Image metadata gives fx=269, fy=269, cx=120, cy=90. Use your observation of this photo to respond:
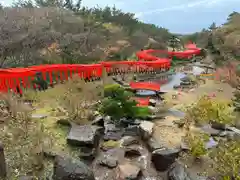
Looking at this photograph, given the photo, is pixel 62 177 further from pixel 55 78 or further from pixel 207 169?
pixel 55 78

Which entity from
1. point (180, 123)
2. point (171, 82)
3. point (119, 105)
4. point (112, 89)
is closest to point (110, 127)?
point (119, 105)

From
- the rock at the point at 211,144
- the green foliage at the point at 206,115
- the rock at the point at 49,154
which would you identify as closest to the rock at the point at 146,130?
the rock at the point at 211,144

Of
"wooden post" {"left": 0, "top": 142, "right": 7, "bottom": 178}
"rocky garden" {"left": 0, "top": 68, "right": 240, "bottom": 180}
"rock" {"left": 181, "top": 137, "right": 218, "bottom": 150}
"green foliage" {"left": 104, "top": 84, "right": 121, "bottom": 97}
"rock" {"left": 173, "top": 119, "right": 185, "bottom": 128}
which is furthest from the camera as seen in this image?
"rock" {"left": 173, "top": 119, "right": 185, "bottom": 128}

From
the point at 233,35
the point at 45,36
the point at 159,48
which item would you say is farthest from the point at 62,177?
the point at 159,48

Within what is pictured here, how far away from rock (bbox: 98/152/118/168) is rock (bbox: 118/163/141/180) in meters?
0.13

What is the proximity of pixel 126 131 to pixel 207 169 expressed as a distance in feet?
6.23

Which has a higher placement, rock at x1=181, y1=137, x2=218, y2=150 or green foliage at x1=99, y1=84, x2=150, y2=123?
green foliage at x1=99, y1=84, x2=150, y2=123

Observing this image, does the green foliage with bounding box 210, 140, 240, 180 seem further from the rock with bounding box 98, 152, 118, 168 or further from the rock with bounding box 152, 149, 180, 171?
the rock with bounding box 98, 152, 118, 168

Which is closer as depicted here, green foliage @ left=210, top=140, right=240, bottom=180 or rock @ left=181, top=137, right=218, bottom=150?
green foliage @ left=210, top=140, right=240, bottom=180

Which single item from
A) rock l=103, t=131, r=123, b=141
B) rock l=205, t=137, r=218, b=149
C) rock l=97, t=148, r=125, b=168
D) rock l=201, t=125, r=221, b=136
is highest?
rock l=103, t=131, r=123, b=141

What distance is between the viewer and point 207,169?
476 centimetres

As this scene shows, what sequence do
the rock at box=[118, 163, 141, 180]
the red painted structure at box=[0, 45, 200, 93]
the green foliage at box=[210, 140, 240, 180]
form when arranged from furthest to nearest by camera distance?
the red painted structure at box=[0, 45, 200, 93] → the rock at box=[118, 163, 141, 180] → the green foliage at box=[210, 140, 240, 180]

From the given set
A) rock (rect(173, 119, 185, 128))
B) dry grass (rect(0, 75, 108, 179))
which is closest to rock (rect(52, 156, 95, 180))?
dry grass (rect(0, 75, 108, 179))

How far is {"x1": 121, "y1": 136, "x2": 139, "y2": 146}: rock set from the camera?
216 inches
